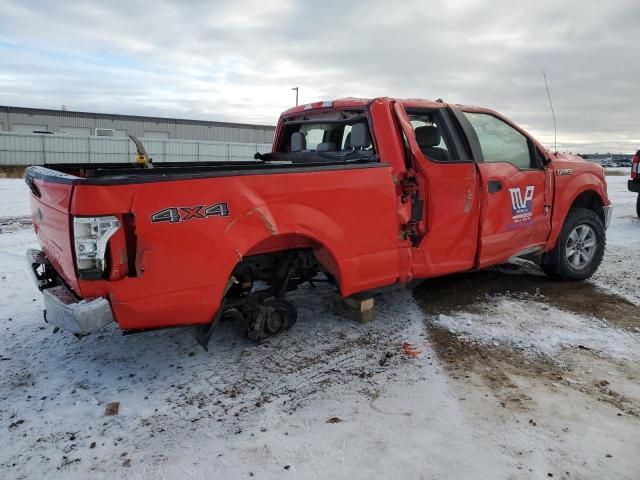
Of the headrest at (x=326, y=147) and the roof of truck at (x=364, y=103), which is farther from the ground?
the roof of truck at (x=364, y=103)

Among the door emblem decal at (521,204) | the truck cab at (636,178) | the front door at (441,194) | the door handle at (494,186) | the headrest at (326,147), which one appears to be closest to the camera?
the front door at (441,194)

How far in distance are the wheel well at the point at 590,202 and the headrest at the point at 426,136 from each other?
2.41 metres

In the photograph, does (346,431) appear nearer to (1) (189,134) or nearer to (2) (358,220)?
(2) (358,220)

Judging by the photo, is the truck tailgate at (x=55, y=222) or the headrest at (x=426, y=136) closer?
the truck tailgate at (x=55, y=222)

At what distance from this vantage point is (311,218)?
3482 mm

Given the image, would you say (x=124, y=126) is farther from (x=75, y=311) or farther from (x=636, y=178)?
(x=75, y=311)

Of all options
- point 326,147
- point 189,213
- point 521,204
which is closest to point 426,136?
point 326,147

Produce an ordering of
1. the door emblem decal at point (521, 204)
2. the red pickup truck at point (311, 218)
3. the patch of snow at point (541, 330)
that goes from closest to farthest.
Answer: the red pickup truck at point (311, 218)
the patch of snow at point (541, 330)
the door emblem decal at point (521, 204)

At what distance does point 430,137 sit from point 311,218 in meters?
1.45

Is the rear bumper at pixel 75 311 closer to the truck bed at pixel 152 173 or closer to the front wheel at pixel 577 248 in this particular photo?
the truck bed at pixel 152 173

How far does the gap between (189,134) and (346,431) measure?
45254mm

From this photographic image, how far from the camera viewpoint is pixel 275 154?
5438 mm

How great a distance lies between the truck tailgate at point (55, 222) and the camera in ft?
9.45

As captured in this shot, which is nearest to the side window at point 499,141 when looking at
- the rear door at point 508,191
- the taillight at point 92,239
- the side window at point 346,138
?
the rear door at point 508,191
